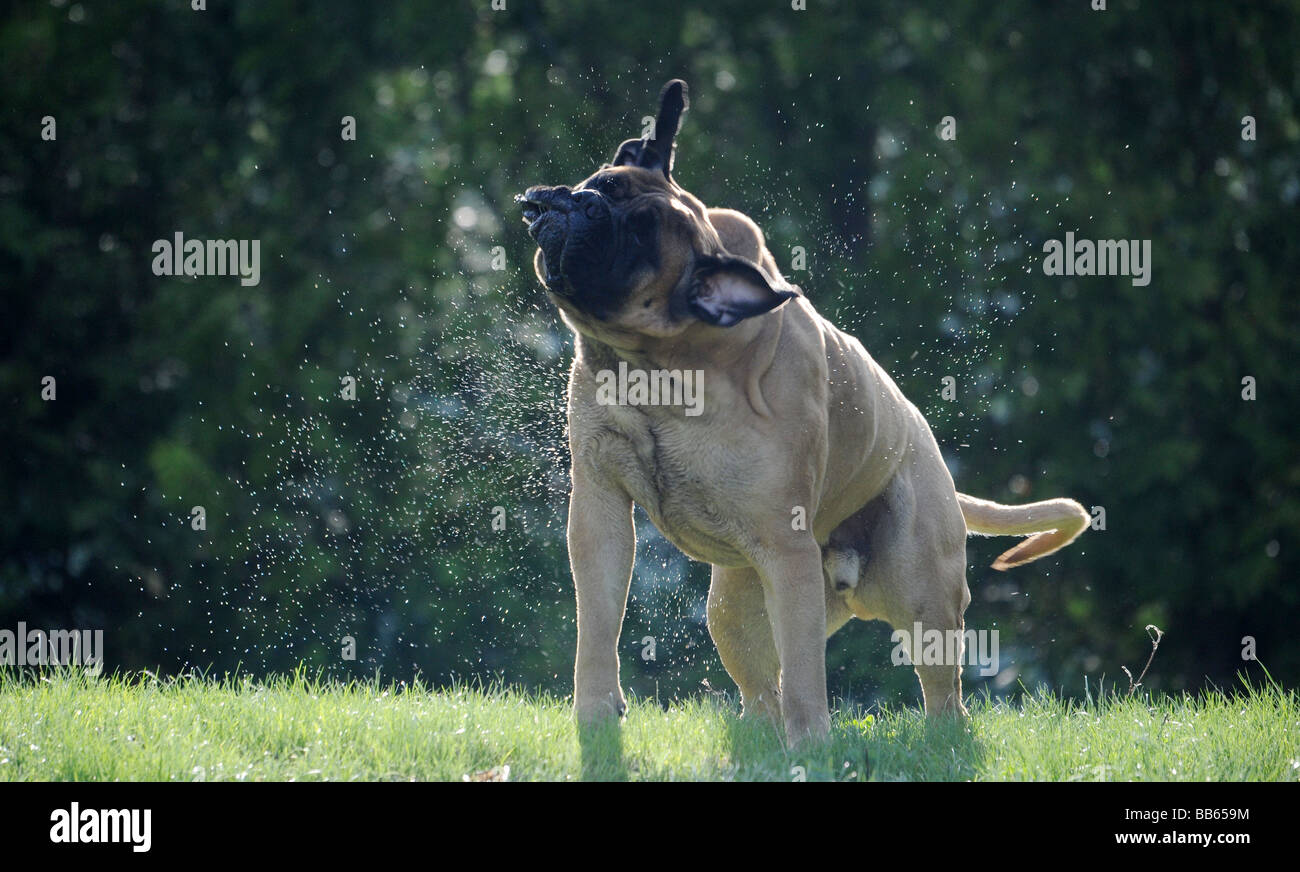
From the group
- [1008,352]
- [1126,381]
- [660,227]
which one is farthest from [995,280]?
[660,227]

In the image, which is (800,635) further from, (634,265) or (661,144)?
(661,144)

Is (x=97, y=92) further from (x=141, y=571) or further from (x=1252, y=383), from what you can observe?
(x=1252, y=383)

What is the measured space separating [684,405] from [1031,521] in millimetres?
2195

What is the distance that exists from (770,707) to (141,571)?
22.8 ft

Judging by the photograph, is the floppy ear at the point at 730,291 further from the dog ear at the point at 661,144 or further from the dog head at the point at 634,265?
the dog ear at the point at 661,144

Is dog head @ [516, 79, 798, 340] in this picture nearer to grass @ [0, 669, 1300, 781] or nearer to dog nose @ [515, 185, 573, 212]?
dog nose @ [515, 185, 573, 212]

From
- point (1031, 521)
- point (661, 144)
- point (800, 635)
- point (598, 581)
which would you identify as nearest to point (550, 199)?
point (661, 144)

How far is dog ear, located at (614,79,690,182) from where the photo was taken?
16.4ft

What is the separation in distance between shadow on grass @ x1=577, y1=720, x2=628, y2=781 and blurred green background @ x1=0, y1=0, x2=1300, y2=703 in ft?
17.1

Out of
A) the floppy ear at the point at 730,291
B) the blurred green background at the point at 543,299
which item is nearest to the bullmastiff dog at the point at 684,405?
the floppy ear at the point at 730,291

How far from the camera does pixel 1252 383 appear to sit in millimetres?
10836

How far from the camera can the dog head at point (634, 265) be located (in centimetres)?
459

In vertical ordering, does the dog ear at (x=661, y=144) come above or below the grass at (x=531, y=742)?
above

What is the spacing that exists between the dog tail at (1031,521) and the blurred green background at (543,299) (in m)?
3.77
